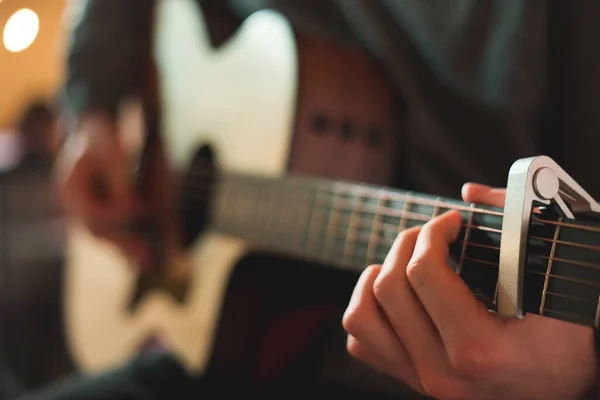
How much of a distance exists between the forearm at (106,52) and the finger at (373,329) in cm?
67

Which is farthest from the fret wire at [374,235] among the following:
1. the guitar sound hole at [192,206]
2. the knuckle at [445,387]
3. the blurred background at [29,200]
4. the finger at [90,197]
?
the blurred background at [29,200]

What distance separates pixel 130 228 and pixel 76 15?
36 cm

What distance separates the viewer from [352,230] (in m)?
0.48

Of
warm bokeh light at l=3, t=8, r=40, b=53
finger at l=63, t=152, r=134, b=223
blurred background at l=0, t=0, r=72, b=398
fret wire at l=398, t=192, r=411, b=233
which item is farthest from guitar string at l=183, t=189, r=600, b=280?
warm bokeh light at l=3, t=8, r=40, b=53

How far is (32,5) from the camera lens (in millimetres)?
2039

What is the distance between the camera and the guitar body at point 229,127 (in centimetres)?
61

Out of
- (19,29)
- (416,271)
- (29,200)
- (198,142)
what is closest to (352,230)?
(416,271)

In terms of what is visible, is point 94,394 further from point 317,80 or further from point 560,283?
point 560,283

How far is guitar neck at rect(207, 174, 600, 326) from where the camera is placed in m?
0.32

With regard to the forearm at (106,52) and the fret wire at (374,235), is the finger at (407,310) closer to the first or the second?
the fret wire at (374,235)

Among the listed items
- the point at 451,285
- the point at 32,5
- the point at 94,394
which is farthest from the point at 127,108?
Result: the point at 32,5

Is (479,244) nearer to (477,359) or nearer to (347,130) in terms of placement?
(477,359)

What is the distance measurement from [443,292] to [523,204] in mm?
70

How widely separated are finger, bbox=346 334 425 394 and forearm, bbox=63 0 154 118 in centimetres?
67
